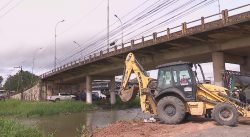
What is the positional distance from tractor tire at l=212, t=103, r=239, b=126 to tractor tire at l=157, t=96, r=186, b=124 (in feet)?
5.45

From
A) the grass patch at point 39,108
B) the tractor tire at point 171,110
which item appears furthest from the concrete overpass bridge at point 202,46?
the tractor tire at point 171,110

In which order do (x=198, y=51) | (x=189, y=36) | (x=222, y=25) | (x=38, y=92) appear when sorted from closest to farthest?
1. (x=222, y=25)
2. (x=189, y=36)
3. (x=198, y=51)
4. (x=38, y=92)

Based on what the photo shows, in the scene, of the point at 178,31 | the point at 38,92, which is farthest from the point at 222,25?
the point at 38,92

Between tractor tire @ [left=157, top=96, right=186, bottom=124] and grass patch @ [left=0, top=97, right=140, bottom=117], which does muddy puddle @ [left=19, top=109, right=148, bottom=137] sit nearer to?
grass patch @ [left=0, top=97, right=140, bottom=117]

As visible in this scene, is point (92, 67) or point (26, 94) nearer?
point (92, 67)

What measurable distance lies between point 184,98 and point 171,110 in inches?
33.8

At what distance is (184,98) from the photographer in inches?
672

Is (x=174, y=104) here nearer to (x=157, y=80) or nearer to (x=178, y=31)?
(x=157, y=80)

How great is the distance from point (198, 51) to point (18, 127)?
22.3 meters

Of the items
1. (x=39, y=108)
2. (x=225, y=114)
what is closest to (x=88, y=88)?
(x=39, y=108)

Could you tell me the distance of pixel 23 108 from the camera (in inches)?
1813

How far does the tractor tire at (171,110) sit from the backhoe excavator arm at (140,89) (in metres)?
0.89

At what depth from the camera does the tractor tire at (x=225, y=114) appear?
15.4 m

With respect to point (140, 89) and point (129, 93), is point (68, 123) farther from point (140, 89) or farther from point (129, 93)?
point (140, 89)
